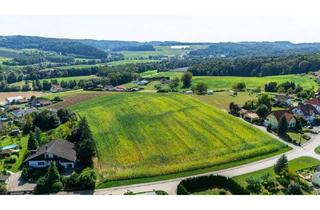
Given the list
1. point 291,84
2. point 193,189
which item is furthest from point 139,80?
point 193,189

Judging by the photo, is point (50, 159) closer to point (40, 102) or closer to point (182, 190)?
point (182, 190)

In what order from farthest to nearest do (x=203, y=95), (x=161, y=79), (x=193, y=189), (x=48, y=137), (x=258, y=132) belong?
(x=161, y=79)
(x=203, y=95)
(x=258, y=132)
(x=48, y=137)
(x=193, y=189)

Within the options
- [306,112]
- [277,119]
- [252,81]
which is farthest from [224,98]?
[252,81]

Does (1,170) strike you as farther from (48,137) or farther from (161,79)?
(161,79)

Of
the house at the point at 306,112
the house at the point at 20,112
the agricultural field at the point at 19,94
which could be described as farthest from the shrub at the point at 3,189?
the agricultural field at the point at 19,94

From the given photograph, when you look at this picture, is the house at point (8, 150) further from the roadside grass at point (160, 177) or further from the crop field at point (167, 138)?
the roadside grass at point (160, 177)

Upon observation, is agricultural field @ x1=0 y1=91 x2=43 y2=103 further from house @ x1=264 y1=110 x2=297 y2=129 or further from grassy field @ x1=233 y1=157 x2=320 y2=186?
grassy field @ x1=233 y1=157 x2=320 y2=186
